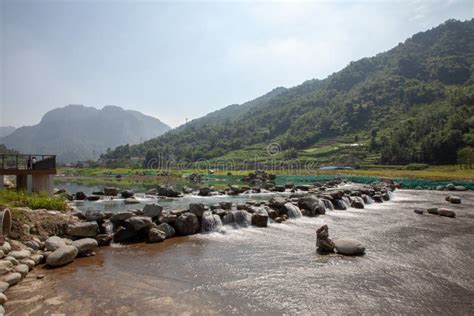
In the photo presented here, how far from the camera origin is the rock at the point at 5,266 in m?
10.3

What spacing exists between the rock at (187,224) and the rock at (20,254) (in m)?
7.70

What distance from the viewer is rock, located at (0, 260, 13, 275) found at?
33.7ft

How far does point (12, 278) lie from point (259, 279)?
806cm

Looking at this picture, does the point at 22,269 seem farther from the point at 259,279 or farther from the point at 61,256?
the point at 259,279

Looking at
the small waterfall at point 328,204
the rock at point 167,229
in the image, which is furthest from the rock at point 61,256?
the small waterfall at point 328,204

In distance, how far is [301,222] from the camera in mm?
22453

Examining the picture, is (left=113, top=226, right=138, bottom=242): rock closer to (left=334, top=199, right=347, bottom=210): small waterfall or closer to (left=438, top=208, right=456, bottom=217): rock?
(left=334, top=199, right=347, bottom=210): small waterfall

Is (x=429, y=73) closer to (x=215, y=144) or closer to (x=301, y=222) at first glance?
(x=215, y=144)

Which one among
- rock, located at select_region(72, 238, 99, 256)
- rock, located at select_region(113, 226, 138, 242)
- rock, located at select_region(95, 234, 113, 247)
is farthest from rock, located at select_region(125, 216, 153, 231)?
rock, located at select_region(72, 238, 99, 256)

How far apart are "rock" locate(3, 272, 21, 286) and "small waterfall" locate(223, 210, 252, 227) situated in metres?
12.2

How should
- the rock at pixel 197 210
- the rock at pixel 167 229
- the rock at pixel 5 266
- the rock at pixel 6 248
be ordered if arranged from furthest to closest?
1. the rock at pixel 197 210
2. the rock at pixel 167 229
3. the rock at pixel 6 248
4. the rock at pixel 5 266

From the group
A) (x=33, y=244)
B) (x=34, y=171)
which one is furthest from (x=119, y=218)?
(x=34, y=171)

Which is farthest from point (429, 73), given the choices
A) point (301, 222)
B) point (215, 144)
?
point (301, 222)

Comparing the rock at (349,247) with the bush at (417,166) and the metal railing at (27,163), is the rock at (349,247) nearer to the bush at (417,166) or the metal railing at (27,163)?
the metal railing at (27,163)
